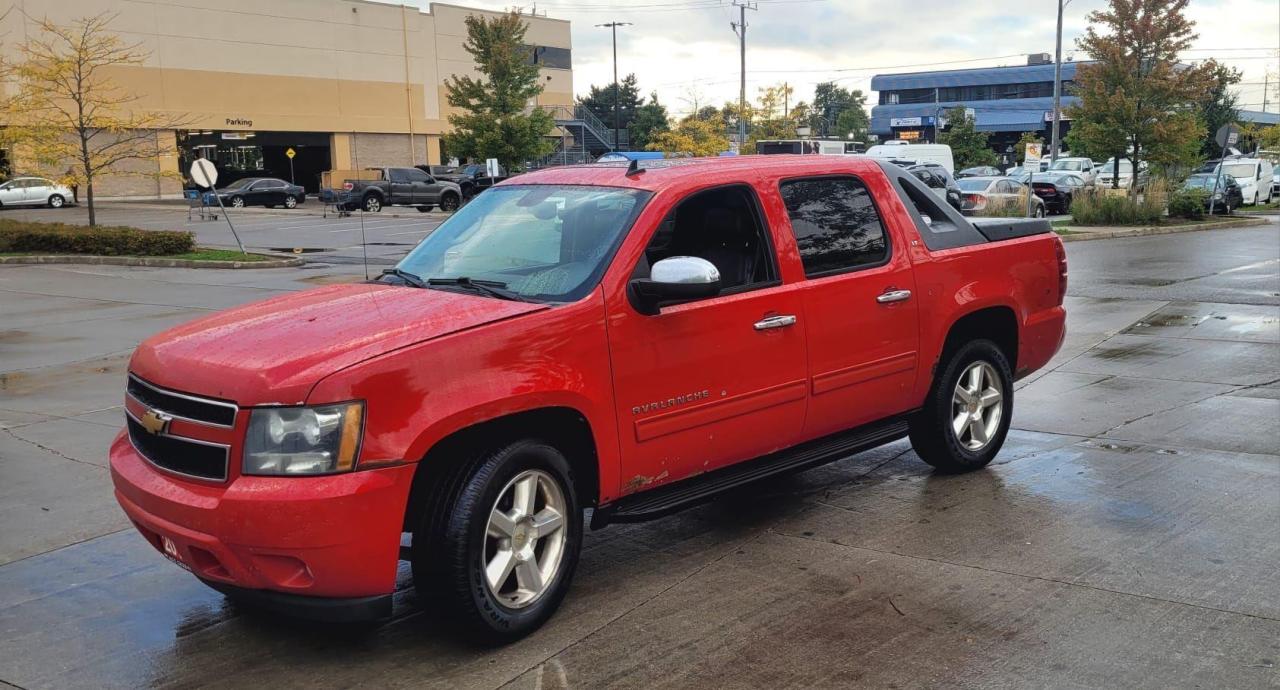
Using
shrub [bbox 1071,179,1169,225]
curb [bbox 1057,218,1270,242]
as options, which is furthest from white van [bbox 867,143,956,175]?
curb [bbox 1057,218,1270,242]

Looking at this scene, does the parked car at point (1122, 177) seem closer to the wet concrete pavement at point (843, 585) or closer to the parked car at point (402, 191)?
the parked car at point (402, 191)

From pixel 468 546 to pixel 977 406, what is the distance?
12.0 feet

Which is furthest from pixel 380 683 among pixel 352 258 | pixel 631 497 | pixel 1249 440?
pixel 352 258

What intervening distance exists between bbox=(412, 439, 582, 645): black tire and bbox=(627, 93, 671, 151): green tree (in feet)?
314

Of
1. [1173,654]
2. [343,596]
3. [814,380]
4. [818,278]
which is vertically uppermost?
[818,278]

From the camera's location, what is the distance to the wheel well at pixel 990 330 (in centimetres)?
627

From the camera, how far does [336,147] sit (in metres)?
62.9

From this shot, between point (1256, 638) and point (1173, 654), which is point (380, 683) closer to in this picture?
point (1173, 654)

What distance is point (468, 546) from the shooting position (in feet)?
12.8

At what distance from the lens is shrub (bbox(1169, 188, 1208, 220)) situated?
31.0 metres

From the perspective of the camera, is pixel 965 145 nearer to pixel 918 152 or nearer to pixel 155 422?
pixel 918 152

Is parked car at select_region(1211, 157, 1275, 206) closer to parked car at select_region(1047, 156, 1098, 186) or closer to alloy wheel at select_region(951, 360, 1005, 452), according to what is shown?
parked car at select_region(1047, 156, 1098, 186)

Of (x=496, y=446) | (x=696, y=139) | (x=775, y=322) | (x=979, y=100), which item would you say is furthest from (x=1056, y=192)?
(x=979, y=100)

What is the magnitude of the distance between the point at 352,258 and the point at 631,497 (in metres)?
20.3
